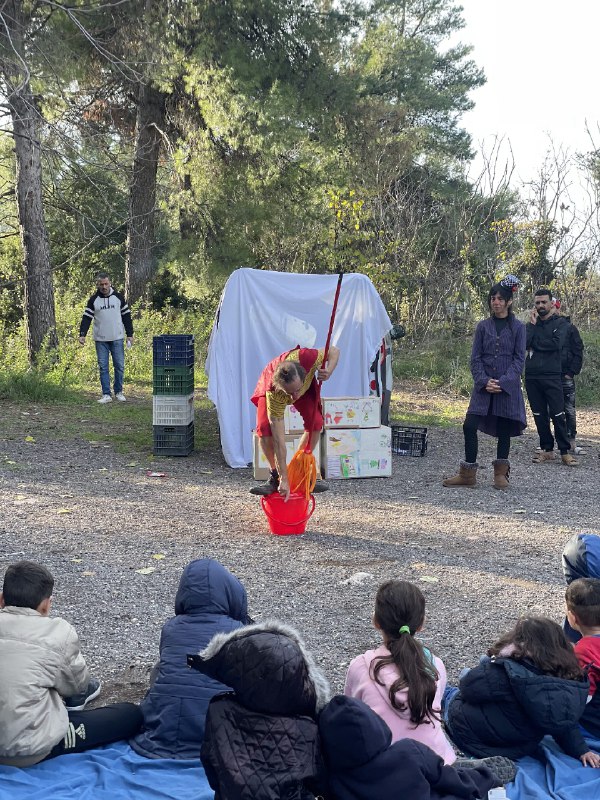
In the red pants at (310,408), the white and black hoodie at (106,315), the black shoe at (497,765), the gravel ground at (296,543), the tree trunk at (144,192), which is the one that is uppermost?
the tree trunk at (144,192)

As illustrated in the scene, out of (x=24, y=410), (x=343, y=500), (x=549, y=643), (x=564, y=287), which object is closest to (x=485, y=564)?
(x=343, y=500)

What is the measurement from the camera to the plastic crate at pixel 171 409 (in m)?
10.7

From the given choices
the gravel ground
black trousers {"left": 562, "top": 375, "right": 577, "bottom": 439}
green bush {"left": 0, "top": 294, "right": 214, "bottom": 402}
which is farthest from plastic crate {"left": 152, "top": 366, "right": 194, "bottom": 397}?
black trousers {"left": 562, "top": 375, "right": 577, "bottom": 439}

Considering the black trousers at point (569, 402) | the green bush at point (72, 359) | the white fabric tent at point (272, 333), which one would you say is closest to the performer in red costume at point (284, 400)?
the white fabric tent at point (272, 333)

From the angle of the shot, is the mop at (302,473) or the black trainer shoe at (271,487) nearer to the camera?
the mop at (302,473)

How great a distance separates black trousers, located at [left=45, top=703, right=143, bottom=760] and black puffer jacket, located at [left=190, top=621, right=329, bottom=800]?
3.91ft

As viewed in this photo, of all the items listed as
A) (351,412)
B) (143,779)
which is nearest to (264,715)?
(143,779)

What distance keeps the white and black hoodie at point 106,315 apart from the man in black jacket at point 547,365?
6.25 metres

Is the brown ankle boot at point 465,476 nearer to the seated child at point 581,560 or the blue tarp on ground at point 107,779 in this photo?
the seated child at point 581,560

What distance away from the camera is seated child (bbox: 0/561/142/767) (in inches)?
144

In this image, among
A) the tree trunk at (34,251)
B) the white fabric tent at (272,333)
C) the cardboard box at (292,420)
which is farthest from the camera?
the tree trunk at (34,251)

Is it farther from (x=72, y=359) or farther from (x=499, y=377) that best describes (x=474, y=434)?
(x=72, y=359)

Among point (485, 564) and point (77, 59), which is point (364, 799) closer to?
point (485, 564)

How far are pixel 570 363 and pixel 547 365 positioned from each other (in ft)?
1.95
